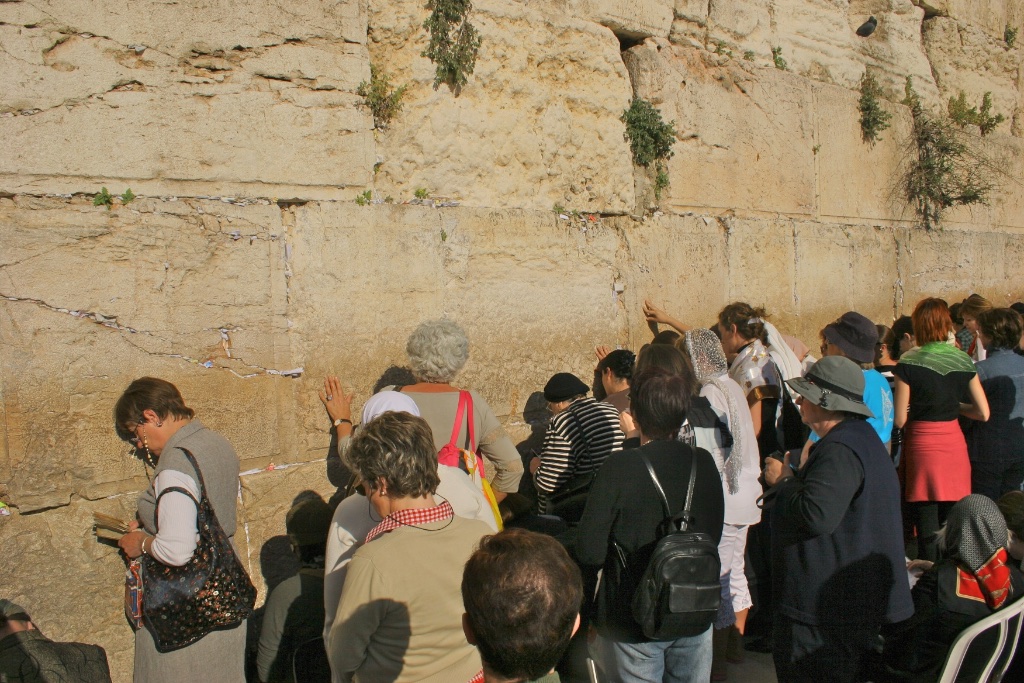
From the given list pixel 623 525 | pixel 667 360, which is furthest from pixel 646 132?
pixel 623 525

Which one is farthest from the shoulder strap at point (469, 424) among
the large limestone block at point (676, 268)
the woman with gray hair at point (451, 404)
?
the large limestone block at point (676, 268)

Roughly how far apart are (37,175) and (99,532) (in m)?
1.40

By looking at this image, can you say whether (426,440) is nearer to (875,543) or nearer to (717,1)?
(875,543)

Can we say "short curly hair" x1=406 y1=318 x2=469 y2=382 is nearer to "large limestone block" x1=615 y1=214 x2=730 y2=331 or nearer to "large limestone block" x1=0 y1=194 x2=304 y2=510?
"large limestone block" x1=0 y1=194 x2=304 y2=510

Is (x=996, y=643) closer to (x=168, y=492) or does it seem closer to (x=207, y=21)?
(x=168, y=492)

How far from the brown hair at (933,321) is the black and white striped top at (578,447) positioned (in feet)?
6.78

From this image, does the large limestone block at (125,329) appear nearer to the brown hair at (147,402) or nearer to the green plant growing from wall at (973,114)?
the brown hair at (147,402)

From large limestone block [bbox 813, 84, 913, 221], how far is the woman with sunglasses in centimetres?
508

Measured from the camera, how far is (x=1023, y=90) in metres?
8.68

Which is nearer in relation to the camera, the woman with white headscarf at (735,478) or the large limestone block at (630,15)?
the woman with white headscarf at (735,478)

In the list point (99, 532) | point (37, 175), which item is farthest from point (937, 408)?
point (37, 175)

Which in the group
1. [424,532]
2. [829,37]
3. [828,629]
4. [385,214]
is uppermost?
[829,37]

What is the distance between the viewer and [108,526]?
326cm

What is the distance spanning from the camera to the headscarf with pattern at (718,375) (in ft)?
12.1
